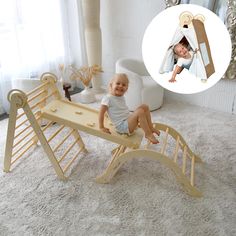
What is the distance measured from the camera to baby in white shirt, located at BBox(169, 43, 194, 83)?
2.04m

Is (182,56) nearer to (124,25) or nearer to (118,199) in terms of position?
(118,199)

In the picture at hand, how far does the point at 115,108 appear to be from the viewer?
1816 millimetres

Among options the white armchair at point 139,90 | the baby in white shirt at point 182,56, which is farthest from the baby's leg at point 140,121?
the white armchair at point 139,90

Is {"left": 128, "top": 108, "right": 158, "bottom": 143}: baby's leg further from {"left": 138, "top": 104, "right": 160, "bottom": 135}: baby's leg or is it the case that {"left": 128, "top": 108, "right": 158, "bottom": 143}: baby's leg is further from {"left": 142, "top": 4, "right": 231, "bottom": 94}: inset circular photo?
{"left": 142, "top": 4, "right": 231, "bottom": 94}: inset circular photo

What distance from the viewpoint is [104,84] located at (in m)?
3.90

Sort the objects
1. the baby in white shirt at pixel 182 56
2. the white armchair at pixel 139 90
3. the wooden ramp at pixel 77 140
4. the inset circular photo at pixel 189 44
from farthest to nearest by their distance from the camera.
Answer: the white armchair at pixel 139 90
the baby in white shirt at pixel 182 56
the inset circular photo at pixel 189 44
the wooden ramp at pixel 77 140

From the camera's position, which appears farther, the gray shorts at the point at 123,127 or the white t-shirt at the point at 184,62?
the white t-shirt at the point at 184,62

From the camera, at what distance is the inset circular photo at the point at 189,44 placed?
6.35 ft

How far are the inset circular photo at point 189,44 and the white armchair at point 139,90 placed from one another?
539 mm

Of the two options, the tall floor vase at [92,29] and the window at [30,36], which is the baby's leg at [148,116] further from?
the window at [30,36]

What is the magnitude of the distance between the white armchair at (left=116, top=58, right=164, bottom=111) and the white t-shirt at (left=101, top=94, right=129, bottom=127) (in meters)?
1.04

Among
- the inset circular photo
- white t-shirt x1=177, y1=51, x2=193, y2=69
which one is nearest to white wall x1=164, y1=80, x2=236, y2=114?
the inset circular photo

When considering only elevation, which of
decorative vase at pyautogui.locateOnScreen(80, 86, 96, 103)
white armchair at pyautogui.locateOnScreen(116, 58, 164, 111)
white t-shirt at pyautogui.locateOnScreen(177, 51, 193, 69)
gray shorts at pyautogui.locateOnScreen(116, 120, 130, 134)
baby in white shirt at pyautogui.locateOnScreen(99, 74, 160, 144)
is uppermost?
white t-shirt at pyautogui.locateOnScreen(177, 51, 193, 69)

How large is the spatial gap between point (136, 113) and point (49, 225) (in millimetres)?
873
